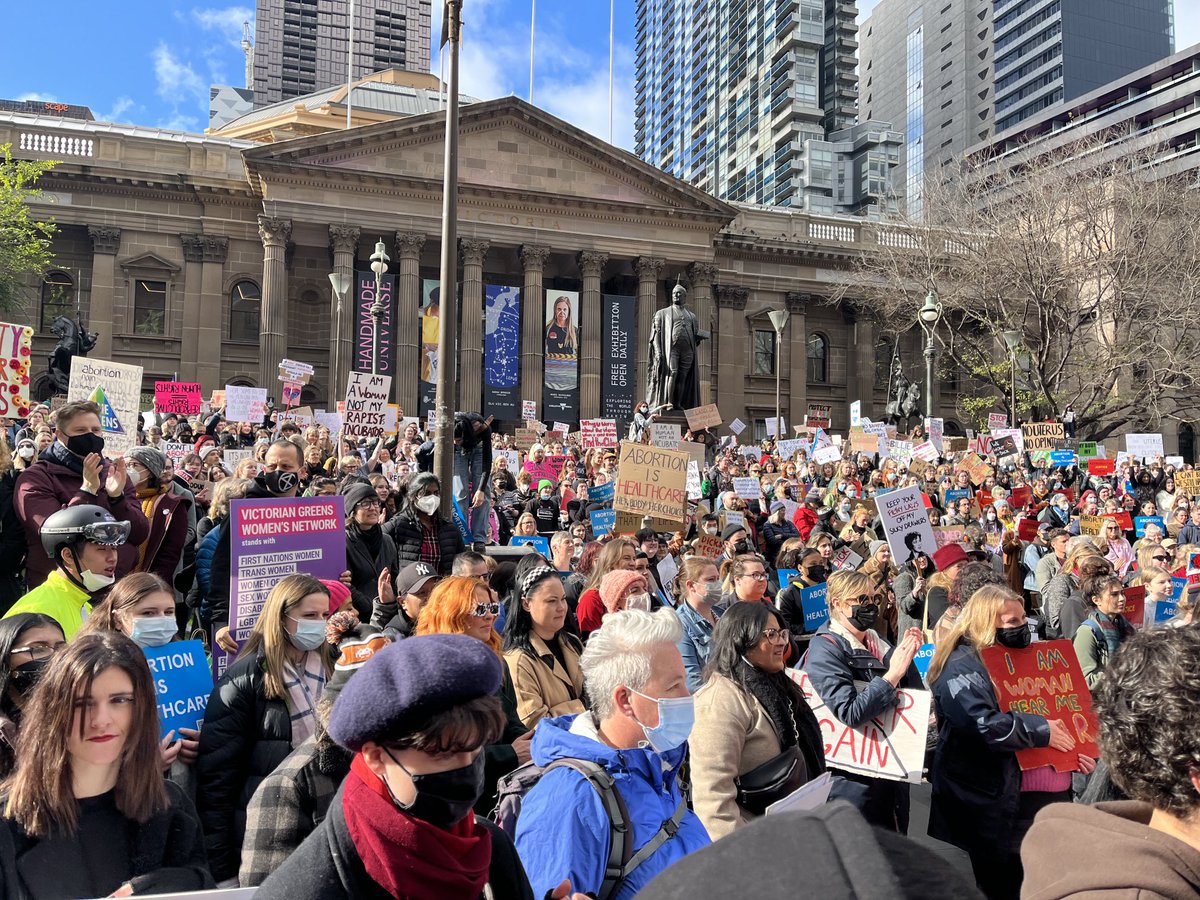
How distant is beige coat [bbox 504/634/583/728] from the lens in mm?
4344

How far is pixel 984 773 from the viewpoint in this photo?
4438 mm

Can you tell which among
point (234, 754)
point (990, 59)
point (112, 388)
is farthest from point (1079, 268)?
point (990, 59)

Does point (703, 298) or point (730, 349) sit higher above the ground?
point (703, 298)

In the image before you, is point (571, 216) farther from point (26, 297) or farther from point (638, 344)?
point (26, 297)

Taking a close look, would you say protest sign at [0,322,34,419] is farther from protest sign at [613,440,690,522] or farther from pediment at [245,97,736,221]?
pediment at [245,97,736,221]

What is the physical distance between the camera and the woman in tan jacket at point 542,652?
4.40 meters

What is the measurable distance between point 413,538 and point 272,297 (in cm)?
3462

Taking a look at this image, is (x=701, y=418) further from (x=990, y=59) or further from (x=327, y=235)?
(x=990, y=59)

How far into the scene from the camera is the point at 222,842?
3611mm

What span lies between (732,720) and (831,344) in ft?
165

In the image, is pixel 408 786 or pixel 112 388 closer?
pixel 408 786

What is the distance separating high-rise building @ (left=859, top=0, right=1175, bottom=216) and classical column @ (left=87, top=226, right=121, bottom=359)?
75.0 metres

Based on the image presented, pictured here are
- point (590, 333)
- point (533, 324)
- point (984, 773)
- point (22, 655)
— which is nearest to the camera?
point (22, 655)

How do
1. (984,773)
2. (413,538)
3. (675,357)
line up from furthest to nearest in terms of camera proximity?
(675,357)
(413,538)
(984,773)
